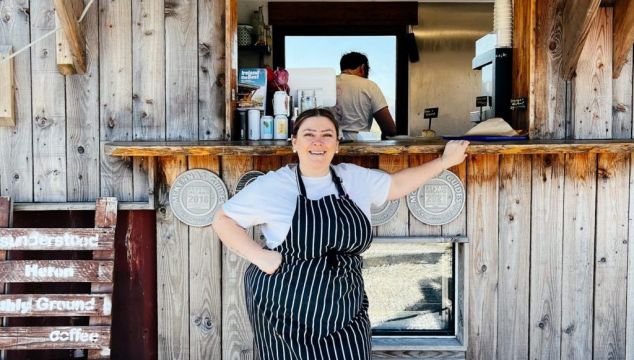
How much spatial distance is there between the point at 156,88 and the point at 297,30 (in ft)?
12.7

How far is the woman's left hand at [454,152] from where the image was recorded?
8.96 ft

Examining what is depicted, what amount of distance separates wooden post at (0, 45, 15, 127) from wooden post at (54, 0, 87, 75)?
0.25 meters

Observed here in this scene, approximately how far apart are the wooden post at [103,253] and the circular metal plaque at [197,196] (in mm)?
273

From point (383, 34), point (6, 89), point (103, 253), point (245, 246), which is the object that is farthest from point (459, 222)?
point (383, 34)

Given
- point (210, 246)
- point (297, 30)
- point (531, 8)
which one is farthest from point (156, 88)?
point (297, 30)

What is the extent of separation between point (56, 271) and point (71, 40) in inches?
40.9

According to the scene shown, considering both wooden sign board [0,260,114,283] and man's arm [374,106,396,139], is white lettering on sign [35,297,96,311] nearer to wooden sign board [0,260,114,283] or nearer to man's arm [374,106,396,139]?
wooden sign board [0,260,114,283]

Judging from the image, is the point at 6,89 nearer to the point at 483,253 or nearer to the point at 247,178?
the point at 247,178

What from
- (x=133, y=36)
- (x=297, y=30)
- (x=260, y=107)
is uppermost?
(x=297, y=30)

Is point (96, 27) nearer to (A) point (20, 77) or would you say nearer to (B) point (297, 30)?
(A) point (20, 77)

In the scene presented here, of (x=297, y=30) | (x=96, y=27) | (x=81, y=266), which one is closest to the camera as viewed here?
(x=81, y=266)

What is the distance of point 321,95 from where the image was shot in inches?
149

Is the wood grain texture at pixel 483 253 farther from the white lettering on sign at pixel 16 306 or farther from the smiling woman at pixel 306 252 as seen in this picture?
the white lettering on sign at pixel 16 306

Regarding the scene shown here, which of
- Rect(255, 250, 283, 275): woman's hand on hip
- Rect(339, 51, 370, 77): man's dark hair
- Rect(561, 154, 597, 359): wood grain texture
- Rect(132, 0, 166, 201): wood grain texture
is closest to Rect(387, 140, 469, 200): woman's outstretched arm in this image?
Rect(255, 250, 283, 275): woman's hand on hip
